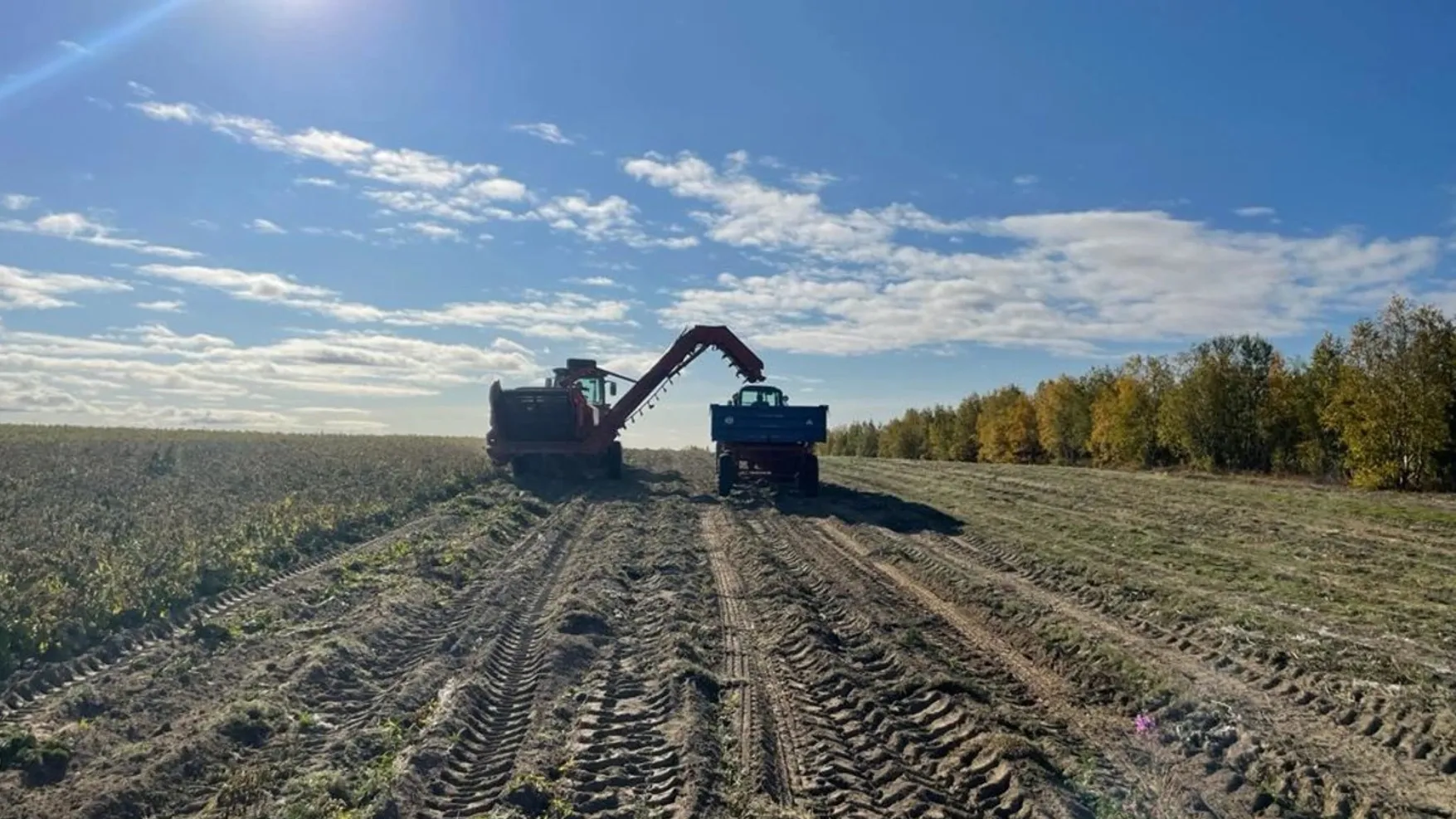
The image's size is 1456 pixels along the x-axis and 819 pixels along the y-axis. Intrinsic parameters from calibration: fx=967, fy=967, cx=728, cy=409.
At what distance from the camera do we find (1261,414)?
3550 centimetres

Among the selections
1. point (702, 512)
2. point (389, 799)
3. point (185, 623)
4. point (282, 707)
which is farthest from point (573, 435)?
point (389, 799)

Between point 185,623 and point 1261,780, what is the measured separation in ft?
28.2

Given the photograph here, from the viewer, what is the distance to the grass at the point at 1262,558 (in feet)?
26.7

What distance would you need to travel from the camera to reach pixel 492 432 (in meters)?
24.2

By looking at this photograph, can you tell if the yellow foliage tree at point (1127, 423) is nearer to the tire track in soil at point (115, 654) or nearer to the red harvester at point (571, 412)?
the red harvester at point (571, 412)

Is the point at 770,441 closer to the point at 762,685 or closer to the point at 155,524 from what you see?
the point at 155,524

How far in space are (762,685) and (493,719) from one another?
1930 mm

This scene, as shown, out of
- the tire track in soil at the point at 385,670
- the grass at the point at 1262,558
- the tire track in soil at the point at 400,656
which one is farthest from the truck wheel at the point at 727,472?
the tire track in soil at the point at 385,670

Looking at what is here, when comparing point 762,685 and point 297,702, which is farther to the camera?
point 762,685

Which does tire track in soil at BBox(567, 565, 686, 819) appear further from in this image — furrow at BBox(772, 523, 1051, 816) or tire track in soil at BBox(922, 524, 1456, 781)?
tire track in soil at BBox(922, 524, 1456, 781)

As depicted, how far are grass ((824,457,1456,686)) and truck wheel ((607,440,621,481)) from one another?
700 cm

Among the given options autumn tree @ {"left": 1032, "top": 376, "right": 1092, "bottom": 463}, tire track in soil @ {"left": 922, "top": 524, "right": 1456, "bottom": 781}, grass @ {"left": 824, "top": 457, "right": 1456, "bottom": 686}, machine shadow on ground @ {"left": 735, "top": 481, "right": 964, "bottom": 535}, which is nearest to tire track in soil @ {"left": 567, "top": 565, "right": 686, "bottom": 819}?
tire track in soil @ {"left": 922, "top": 524, "right": 1456, "bottom": 781}

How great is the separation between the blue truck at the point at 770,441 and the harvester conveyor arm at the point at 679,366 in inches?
97.6

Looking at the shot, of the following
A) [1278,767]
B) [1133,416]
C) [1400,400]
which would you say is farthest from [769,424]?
[1133,416]
